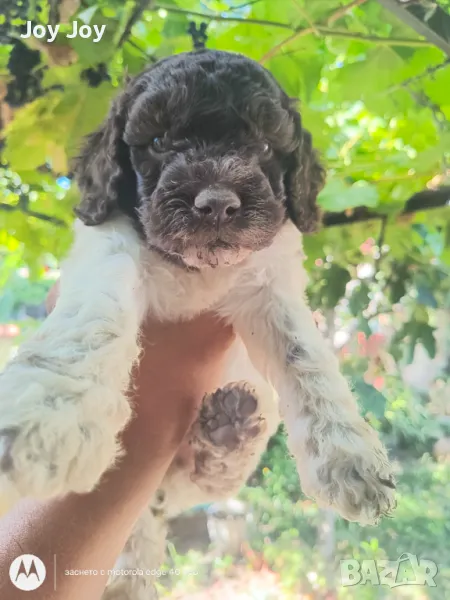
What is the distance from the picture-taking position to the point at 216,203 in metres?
0.96

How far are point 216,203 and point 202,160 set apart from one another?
141 mm

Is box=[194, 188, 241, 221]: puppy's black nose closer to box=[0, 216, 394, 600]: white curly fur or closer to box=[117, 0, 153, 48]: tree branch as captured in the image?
box=[0, 216, 394, 600]: white curly fur

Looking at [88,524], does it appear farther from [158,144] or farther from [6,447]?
[158,144]

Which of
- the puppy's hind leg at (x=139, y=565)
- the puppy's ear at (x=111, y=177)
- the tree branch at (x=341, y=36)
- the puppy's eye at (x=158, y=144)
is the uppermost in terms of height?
the tree branch at (x=341, y=36)

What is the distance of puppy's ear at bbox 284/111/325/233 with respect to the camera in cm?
130

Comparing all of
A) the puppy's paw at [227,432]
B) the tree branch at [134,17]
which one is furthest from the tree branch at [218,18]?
the puppy's paw at [227,432]

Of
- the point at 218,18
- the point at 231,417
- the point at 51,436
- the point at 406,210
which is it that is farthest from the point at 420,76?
the point at 51,436

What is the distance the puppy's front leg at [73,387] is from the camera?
78 centimetres

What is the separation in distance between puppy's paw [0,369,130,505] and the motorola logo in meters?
0.36

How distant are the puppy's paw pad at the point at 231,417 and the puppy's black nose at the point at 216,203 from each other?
535mm

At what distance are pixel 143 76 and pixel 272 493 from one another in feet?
3.86

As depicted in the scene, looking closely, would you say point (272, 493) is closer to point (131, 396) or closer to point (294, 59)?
point (131, 396)

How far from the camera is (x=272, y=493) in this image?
1.65m

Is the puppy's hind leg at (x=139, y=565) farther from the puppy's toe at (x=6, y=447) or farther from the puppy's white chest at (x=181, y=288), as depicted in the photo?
the puppy's toe at (x=6, y=447)
